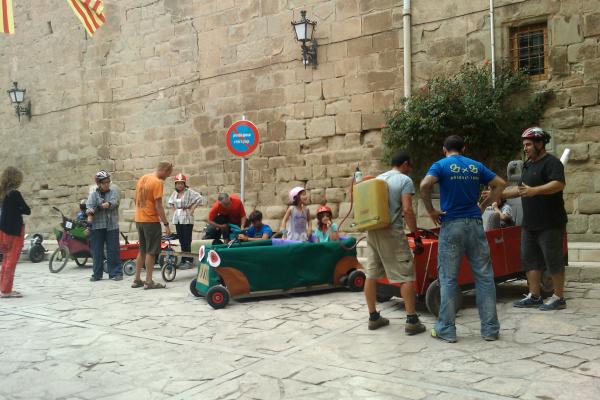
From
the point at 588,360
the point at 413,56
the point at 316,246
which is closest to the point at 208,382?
the point at 588,360

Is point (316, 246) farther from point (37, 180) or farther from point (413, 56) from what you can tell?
point (37, 180)

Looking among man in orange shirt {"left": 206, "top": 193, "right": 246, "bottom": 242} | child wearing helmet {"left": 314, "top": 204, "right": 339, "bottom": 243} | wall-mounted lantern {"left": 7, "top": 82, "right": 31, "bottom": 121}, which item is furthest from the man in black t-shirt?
wall-mounted lantern {"left": 7, "top": 82, "right": 31, "bottom": 121}

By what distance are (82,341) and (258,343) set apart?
1.57 m

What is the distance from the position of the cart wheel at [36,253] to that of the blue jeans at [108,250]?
437 cm

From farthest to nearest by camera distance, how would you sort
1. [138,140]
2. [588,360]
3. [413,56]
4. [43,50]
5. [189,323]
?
[43,50] < [138,140] < [413,56] < [189,323] < [588,360]

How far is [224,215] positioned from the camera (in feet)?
27.5

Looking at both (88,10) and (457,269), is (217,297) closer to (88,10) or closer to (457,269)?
(457,269)

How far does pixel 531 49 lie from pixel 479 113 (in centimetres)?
141

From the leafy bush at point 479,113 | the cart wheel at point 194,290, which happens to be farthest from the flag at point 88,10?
the cart wheel at point 194,290

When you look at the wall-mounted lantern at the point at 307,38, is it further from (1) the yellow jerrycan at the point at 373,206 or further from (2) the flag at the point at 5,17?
(1) the yellow jerrycan at the point at 373,206

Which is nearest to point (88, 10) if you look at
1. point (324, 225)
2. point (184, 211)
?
point (184, 211)

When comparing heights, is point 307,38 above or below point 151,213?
above

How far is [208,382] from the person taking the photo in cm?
378

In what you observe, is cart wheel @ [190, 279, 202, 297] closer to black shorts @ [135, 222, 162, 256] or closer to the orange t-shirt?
black shorts @ [135, 222, 162, 256]
